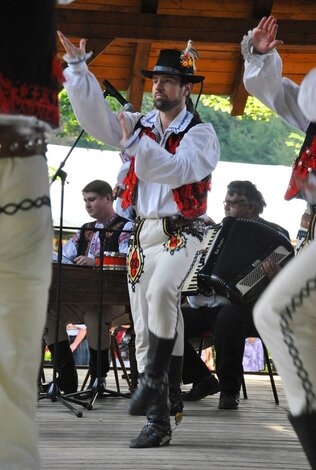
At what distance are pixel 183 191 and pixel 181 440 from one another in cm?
116

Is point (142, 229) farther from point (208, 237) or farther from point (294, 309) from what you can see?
point (294, 309)

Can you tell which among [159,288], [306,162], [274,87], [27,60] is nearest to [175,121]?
[274,87]

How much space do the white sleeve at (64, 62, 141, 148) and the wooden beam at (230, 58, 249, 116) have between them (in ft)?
13.3

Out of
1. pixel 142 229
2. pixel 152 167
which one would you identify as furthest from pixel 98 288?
pixel 152 167

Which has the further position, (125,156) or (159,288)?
(125,156)

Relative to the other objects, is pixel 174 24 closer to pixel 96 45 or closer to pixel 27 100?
pixel 96 45

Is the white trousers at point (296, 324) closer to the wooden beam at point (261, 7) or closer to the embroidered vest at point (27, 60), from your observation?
the embroidered vest at point (27, 60)

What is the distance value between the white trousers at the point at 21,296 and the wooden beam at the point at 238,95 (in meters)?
6.27

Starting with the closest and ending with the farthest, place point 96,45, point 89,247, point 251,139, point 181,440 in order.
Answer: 1. point 181,440
2. point 89,247
3. point 96,45
4. point 251,139

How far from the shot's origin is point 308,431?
2.46 m

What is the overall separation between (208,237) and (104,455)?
2.37 meters

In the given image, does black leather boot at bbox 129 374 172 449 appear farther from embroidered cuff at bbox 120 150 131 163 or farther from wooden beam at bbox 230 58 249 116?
wooden beam at bbox 230 58 249 116

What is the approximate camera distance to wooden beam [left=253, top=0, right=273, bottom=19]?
26.0 ft

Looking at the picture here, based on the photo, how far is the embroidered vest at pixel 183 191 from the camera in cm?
446
